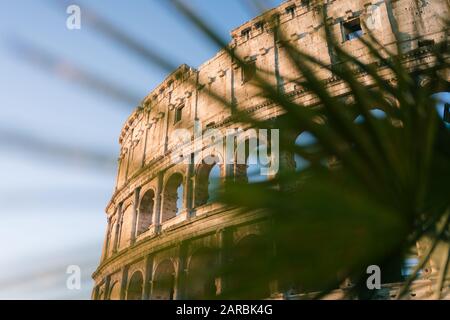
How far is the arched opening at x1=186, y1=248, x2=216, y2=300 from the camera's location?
17.6 inches

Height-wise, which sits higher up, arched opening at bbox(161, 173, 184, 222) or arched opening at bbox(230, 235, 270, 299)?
arched opening at bbox(161, 173, 184, 222)

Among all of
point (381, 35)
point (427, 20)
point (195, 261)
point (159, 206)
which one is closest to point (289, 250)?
point (195, 261)

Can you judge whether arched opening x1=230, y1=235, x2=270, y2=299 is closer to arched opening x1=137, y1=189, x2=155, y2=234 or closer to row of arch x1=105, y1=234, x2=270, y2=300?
row of arch x1=105, y1=234, x2=270, y2=300

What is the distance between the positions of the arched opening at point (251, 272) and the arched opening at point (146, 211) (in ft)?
48.3

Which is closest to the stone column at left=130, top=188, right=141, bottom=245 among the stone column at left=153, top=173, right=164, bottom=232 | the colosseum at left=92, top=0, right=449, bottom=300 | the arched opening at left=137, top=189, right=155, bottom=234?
the colosseum at left=92, top=0, right=449, bottom=300

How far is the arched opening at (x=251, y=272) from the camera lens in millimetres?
453

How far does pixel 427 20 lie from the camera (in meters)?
10.7

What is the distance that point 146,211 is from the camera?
15.6m

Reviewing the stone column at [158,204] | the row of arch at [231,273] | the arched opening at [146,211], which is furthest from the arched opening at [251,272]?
the arched opening at [146,211]

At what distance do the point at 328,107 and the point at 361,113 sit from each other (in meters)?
0.08

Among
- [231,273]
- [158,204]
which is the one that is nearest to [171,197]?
[158,204]

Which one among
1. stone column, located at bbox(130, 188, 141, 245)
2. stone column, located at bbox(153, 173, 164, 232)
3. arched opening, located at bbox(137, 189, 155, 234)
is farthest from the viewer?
arched opening, located at bbox(137, 189, 155, 234)
